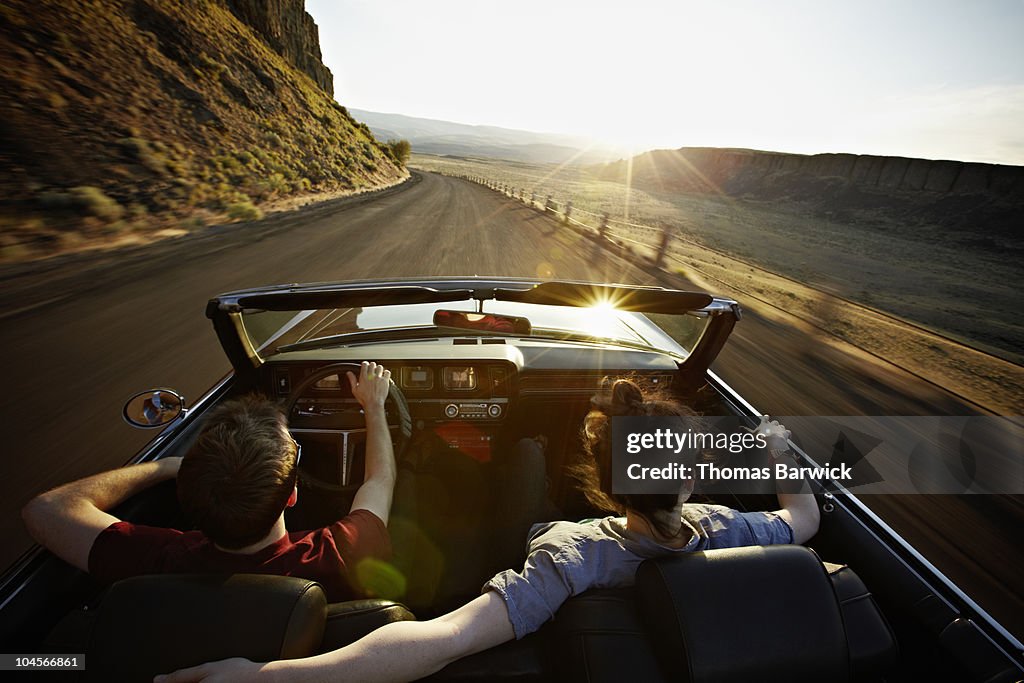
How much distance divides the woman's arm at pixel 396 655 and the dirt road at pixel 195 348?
2.94 metres

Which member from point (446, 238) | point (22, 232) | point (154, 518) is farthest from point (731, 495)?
point (22, 232)

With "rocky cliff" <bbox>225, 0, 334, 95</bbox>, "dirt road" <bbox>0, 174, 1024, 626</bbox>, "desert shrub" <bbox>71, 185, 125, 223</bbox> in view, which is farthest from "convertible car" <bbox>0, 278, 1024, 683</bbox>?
"rocky cliff" <bbox>225, 0, 334, 95</bbox>

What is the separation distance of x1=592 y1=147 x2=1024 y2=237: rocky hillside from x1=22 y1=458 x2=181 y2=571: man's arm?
256 ft

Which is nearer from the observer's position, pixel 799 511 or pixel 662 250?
pixel 799 511

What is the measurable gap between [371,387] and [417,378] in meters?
0.74

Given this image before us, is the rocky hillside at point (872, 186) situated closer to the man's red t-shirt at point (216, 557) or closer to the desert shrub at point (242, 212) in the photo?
the desert shrub at point (242, 212)

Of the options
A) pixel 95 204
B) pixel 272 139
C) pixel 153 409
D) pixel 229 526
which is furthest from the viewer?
pixel 272 139

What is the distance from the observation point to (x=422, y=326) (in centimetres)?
343

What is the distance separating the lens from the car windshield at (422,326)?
130 inches

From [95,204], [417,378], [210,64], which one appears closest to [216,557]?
[417,378]

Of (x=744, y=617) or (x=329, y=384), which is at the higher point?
(x=744, y=617)

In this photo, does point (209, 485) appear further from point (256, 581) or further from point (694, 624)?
point (694, 624)

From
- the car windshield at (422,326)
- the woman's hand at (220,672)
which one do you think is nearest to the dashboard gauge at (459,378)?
the car windshield at (422,326)

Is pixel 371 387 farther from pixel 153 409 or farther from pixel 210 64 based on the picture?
pixel 210 64
